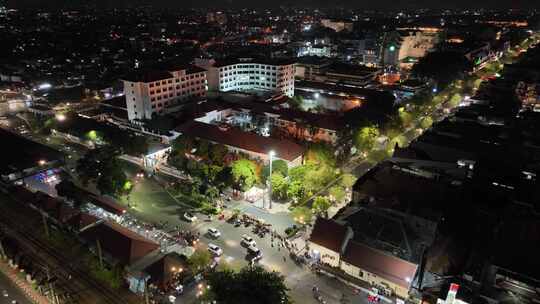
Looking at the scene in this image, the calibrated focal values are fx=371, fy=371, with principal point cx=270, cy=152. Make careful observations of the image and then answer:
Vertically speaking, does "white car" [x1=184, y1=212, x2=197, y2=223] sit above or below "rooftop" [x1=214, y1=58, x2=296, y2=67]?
below

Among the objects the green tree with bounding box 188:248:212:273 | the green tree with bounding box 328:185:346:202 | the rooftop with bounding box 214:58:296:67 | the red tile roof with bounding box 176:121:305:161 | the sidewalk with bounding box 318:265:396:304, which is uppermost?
the rooftop with bounding box 214:58:296:67

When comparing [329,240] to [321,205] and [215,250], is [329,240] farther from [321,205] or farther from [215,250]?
[215,250]

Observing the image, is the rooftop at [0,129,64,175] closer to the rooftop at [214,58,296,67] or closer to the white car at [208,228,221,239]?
the white car at [208,228,221,239]

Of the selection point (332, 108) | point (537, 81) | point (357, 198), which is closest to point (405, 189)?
point (357, 198)

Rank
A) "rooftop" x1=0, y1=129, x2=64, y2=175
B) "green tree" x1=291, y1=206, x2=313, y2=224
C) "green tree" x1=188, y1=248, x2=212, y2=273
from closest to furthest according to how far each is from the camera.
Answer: "green tree" x1=188, y1=248, x2=212, y2=273
"green tree" x1=291, y1=206, x2=313, y2=224
"rooftop" x1=0, y1=129, x2=64, y2=175

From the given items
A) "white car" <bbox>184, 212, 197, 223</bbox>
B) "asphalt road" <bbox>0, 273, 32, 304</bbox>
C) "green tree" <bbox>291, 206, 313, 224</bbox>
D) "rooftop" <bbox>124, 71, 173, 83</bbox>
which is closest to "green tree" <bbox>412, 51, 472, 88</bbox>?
A: "rooftop" <bbox>124, 71, 173, 83</bbox>

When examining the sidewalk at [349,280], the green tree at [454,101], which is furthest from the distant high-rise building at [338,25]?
the sidewalk at [349,280]

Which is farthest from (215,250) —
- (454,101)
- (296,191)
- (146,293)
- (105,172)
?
(454,101)
